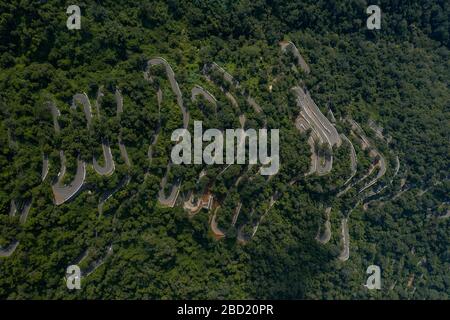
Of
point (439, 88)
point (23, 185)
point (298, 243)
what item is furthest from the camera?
point (439, 88)

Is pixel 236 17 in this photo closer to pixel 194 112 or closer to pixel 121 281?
pixel 194 112

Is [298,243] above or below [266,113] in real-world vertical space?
below

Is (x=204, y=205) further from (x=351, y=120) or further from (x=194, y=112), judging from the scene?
(x=351, y=120)

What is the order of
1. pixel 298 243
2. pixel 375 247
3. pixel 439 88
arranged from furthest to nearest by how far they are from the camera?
pixel 439 88 → pixel 375 247 → pixel 298 243

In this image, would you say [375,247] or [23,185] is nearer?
[23,185]

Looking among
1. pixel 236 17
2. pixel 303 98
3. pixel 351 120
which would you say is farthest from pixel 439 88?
pixel 236 17

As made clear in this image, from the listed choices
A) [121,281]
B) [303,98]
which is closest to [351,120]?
[303,98]
